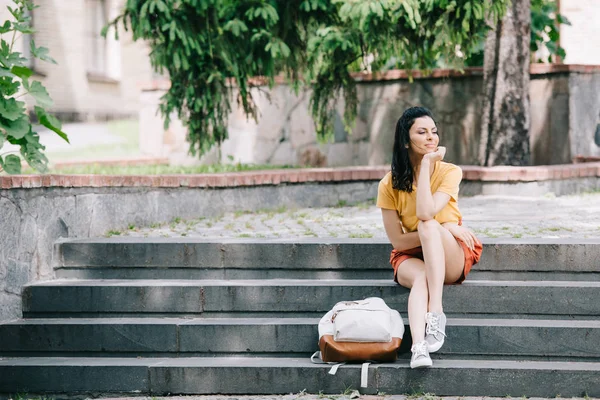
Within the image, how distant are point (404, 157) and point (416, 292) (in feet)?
2.71

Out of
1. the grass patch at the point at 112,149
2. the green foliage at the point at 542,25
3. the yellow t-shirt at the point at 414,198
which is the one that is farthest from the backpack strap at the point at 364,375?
the grass patch at the point at 112,149

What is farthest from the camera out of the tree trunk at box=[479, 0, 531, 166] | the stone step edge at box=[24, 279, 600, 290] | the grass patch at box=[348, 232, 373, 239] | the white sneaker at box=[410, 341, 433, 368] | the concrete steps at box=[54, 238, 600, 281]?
the tree trunk at box=[479, 0, 531, 166]

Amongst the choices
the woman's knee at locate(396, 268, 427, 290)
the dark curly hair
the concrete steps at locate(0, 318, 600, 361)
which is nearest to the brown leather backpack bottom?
the concrete steps at locate(0, 318, 600, 361)

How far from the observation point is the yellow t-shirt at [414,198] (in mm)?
5676

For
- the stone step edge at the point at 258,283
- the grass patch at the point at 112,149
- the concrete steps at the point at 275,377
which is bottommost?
the concrete steps at the point at 275,377

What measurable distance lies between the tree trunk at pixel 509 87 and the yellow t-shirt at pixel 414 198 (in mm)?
4870

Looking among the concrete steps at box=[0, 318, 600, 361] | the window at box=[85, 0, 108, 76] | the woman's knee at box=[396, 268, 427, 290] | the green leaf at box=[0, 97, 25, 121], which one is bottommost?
the concrete steps at box=[0, 318, 600, 361]

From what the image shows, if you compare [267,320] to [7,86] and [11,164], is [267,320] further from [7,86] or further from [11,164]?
[7,86]

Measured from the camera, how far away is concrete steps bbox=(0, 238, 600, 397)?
5426 millimetres

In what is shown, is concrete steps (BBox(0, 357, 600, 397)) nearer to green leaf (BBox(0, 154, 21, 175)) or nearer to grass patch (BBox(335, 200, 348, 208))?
green leaf (BBox(0, 154, 21, 175))

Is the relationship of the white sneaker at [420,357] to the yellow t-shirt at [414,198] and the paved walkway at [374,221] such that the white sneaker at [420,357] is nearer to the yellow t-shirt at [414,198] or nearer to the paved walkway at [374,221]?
the yellow t-shirt at [414,198]

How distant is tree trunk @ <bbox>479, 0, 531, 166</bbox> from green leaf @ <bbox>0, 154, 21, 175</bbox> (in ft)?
18.8

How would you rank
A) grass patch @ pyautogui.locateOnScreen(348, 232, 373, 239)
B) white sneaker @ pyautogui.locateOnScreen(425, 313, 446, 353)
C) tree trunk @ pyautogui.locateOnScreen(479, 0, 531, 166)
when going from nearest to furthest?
white sneaker @ pyautogui.locateOnScreen(425, 313, 446, 353) < grass patch @ pyautogui.locateOnScreen(348, 232, 373, 239) < tree trunk @ pyautogui.locateOnScreen(479, 0, 531, 166)

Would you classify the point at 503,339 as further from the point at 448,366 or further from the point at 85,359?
the point at 85,359
